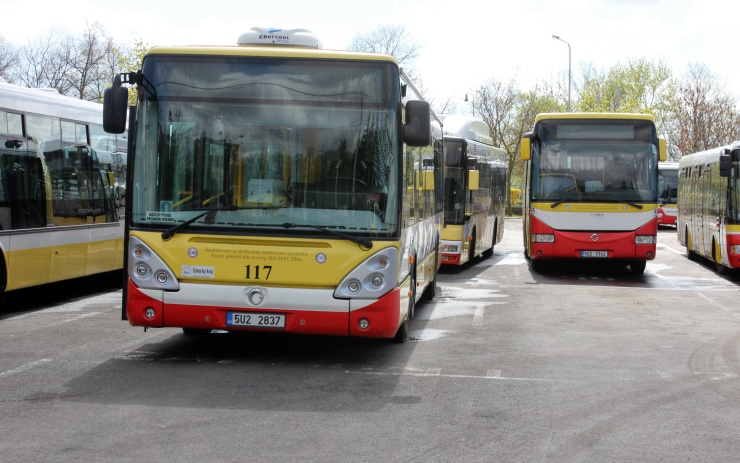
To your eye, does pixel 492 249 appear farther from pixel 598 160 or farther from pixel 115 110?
pixel 115 110

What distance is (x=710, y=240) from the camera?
2167cm

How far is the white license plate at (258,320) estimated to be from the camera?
8828 mm

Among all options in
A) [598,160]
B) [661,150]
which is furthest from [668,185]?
[598,160]

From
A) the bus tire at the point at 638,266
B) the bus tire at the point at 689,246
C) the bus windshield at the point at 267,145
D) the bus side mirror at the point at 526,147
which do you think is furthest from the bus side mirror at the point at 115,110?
the bus tire at the point at 689,246

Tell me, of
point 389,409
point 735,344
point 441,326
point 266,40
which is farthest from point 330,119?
point 735,344

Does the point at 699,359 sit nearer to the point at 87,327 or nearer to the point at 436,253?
the point at 436,253

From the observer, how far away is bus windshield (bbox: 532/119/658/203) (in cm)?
1928

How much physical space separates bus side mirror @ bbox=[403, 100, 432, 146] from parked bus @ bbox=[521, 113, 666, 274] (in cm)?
1079

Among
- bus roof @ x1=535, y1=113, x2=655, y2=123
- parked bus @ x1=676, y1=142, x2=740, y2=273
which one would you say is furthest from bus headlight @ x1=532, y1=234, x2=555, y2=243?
parked bus @ x1=676, y1=142, x2=740, y2=273

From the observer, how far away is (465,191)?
2052 cm

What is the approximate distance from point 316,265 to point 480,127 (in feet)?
53.8

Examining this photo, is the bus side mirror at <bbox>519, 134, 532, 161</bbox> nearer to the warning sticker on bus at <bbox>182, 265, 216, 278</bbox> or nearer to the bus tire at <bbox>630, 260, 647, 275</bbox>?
the bus tire at <bbox>630, 260, 647, 275</bbox>

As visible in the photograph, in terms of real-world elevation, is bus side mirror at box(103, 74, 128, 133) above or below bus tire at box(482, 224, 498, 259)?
above

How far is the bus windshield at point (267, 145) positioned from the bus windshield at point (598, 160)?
1115 centimetres
